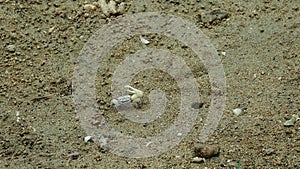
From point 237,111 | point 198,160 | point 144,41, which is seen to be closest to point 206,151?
point 198,160

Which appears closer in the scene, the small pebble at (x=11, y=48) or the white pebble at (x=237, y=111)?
the white pebble at (x=237, y=111)

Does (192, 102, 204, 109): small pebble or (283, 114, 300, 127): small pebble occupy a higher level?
(192, 102, 204, 109): small pebble

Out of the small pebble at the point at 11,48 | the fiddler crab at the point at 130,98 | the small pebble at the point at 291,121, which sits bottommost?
the small pebble at the point at 291,121

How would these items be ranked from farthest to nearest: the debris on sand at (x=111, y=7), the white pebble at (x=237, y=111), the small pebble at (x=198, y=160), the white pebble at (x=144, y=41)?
the debris on sand at (x=111, y=7), the white pebble at (x=144, y=41), the white pebble at (x=237, y=111), the small pebble at (x=198, y=160)

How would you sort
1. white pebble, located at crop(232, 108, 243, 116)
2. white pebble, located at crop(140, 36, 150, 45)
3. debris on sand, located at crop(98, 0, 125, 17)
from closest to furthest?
1. white pebble, located at crop(232, 108, 243, 116)
2. white pebble, located at crop(140, 36, 150, 45)
3. debris on sand, located at crop(98, 0, 125, 17)

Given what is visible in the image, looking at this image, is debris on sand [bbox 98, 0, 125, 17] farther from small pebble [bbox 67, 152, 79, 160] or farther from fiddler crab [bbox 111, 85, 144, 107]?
small pebble [bbox 67, 152, 79, 160]

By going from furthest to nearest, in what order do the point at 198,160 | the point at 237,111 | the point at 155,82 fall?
the point at 155,82 < the point at 237,111 < the point at 198,160

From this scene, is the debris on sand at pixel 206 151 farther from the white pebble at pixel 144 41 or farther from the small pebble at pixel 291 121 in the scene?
the white pebble at pixel 144 41

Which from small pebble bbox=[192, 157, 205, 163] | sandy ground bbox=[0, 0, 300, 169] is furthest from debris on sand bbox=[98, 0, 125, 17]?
small pebble bbox=[192, 157, 205, 163]

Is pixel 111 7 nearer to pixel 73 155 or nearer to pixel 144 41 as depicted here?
pixel 144 41

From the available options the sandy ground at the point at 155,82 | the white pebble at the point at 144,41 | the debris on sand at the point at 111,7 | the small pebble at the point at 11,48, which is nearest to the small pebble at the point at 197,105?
the sandy ground at the point at 155,82
